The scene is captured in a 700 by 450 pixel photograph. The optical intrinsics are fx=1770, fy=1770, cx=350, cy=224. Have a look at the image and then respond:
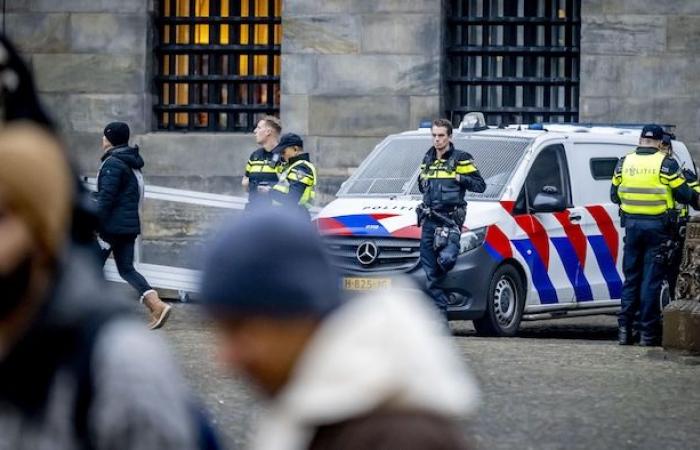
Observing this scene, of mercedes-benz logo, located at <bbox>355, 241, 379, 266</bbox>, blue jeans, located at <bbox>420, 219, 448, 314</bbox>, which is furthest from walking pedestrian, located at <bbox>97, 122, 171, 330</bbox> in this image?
blue jeans, located at <bbox>420, 219, 448, 314</bbox>

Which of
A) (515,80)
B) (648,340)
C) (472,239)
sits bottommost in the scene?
(648,340)

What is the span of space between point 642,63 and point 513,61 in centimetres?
165

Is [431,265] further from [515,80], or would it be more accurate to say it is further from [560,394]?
[515,80]

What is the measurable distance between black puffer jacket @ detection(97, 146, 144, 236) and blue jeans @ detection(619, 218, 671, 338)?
393cm

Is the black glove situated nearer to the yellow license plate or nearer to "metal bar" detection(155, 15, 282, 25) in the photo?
the yellow license plate

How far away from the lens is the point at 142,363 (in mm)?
2264

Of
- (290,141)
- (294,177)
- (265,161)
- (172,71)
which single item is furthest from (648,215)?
(172,71)

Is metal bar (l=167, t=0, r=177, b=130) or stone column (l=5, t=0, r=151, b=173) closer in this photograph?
stone column (l=5, t=0, r=151, b=173)

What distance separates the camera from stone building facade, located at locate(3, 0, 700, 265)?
19.4 meters

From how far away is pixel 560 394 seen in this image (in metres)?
9.78

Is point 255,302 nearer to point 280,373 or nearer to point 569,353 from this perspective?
point 280,373

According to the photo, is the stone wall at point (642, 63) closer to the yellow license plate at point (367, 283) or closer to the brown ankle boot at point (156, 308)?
the yellow license plate at point (367, 283)

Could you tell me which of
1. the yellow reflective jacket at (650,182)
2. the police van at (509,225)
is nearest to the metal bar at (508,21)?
the police van at (509,225)

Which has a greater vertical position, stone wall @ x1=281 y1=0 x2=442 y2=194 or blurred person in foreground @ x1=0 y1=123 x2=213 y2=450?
stone wall @ x1=281 y1=0 x2=442 y2=194
